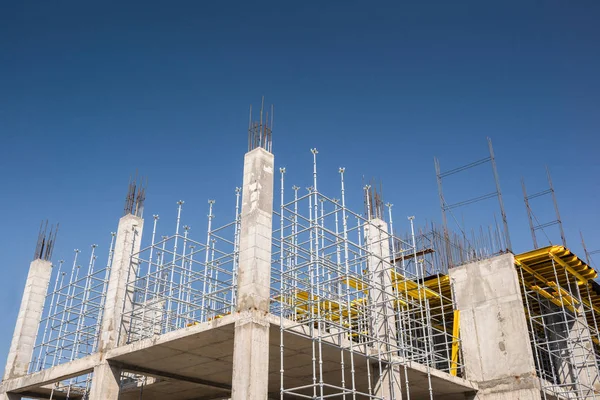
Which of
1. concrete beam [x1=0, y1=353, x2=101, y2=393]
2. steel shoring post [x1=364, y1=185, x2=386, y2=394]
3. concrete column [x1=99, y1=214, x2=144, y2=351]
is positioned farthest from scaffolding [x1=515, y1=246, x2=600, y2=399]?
concrete beam [x1=0, y1=353, x2=101, y2=393]

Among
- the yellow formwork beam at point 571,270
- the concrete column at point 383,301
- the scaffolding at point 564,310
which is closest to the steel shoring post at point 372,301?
the concrete column at point 383,301

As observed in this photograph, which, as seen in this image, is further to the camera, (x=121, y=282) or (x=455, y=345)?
(x=455, y=345)

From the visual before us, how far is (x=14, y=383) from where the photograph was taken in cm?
1919

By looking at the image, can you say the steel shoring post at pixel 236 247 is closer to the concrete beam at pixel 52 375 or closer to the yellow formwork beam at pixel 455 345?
the concrete beam at pixel 52 375

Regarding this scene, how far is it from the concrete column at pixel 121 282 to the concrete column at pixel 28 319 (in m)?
4.81

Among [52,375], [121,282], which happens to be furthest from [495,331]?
[52,375]

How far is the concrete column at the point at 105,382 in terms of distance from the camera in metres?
15.6

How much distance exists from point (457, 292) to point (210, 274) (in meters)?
8.41

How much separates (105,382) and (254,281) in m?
5.72

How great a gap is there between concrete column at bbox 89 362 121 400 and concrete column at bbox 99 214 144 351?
1.76 ft

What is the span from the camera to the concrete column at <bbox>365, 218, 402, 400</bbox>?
16.5m

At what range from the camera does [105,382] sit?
15797 mm

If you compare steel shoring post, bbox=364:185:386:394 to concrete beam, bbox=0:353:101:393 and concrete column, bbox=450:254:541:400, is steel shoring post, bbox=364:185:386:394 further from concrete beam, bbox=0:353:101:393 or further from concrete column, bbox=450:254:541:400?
concrete beam, bbox=0:353:101:393

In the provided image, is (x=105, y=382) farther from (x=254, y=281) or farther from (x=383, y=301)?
(x=383, y=301)
